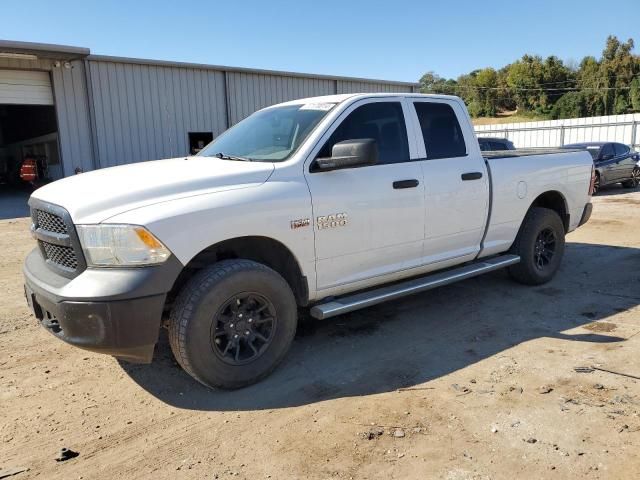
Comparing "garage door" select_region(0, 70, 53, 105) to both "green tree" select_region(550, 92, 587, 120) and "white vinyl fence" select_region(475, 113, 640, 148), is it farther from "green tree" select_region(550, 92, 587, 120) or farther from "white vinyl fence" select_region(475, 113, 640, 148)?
"green tree" select_region(550, 92, 587, 120)

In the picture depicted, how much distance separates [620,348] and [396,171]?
7.64ft

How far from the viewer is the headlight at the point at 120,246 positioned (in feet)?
10.3

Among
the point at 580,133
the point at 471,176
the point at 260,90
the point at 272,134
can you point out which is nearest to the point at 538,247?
the point at 471,176

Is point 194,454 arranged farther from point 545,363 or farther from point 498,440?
point 545,363

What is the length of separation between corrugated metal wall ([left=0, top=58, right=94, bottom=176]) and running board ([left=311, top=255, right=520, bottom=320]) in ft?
44.8

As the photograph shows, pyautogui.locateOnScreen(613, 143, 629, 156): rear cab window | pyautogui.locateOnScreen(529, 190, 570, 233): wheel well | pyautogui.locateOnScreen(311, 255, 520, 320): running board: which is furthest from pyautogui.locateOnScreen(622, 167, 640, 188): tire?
pyautogui.locateOnScreen(311, 255, 520, 320): running board

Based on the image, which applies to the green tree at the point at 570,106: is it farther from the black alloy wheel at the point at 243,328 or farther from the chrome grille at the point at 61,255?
the chrome grille at the point at 61,255

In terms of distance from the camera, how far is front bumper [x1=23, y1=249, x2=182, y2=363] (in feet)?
10.1

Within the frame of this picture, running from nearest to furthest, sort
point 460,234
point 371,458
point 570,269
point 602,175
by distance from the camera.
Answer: point 371,458
point 460,234
point 570,269
point 602,175

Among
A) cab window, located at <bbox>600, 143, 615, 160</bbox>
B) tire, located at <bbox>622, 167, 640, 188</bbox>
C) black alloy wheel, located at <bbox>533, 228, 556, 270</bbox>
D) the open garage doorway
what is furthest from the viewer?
tire, located at <bbox>622, 167, 640, 188</bbox>

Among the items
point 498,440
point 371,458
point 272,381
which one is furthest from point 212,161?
point 498,440

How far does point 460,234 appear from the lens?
500 cm

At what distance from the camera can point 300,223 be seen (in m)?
3.79

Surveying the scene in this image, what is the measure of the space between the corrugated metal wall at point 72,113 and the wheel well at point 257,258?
530 inches
